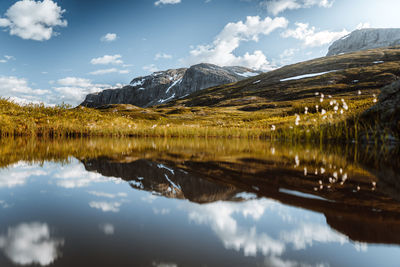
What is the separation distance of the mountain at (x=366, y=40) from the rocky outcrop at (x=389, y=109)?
18043cm

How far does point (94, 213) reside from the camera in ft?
5.24

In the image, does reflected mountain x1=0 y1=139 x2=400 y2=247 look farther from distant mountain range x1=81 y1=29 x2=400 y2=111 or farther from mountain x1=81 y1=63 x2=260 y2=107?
mountain x1=81 y1=63 x2=260 y2=107

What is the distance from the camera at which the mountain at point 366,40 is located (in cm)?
15464

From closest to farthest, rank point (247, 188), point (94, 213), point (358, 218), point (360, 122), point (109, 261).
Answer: point (109, 261)
point (358, 218)
point (94, 213)
point (247, 188)
point (360, 122)

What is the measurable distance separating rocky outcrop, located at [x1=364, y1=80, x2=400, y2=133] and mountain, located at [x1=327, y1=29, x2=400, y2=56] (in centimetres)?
18043

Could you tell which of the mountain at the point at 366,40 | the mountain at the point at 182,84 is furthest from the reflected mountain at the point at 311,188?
the mountain at the point at 366,40

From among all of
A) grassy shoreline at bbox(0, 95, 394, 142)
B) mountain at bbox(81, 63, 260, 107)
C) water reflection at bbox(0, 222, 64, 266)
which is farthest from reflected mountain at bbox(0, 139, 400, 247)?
mountain at bbox(81, 63, 260, 107)

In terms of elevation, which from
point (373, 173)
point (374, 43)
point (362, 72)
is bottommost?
point (373, 173)

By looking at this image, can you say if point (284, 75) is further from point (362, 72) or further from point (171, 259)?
point (171, 259)

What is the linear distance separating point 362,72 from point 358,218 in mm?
68893

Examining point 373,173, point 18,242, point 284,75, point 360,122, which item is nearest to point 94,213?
point 18,242

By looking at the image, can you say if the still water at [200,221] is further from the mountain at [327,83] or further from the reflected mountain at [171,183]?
the mountain at [327,83]

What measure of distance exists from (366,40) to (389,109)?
201281mm

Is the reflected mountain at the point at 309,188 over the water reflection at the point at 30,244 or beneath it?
beneath
